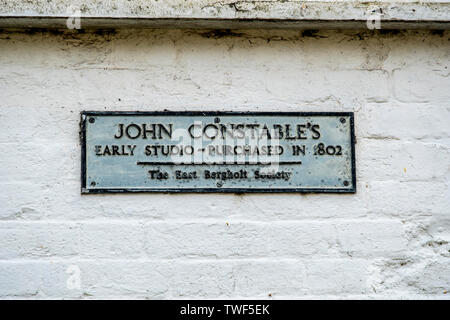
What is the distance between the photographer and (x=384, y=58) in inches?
96.3

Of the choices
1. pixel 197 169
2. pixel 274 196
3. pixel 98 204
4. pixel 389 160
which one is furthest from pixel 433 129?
pixel 98 204

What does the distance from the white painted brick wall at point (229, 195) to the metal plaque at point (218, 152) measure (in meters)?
0.05

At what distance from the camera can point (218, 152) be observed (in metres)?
2.37

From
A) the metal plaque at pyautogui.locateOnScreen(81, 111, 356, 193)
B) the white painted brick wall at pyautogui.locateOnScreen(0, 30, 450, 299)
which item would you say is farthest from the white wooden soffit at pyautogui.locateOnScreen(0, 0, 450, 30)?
the metal plaque at pyautogui.locateOnScreen(81, 111, 356, 193)

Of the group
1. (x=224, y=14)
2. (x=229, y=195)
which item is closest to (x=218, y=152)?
(x=229, y=195)

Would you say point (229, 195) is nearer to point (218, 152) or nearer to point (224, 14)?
point (218, 152)

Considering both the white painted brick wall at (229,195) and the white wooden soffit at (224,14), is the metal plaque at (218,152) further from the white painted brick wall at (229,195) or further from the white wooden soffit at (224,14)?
the white wooden soffit at (224,14)

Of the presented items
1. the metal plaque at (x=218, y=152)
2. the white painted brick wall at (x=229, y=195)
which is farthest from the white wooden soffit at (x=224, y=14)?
the metal plaque at (x=218, y=152)

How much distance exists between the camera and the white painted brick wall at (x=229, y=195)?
7.52 ft

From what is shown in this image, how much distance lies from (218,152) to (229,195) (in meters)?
0.21

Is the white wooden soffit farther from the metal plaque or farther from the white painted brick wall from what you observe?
the metal plaque
